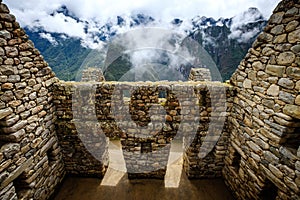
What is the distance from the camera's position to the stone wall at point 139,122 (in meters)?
4.28

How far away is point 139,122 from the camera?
455 centimetres

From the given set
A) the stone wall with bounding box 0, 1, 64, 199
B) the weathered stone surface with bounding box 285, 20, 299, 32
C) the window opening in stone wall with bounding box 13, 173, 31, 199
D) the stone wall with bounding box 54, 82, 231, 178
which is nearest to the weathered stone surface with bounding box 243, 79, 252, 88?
the stone wall with bounding box 54, 82, 231, 178

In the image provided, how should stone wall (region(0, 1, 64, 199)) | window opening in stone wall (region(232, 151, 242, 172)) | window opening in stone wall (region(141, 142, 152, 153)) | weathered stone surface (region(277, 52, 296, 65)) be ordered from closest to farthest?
weathered stone surface (region(277, 52, 296, 65)) < stone wall (region(0, 1, 64, 199)) < window opening in stone wall (region(232, 151, 242, 172)) < window opening in stone wall (region(141, 142, 152, 153))

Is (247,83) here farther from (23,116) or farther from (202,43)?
(202,43)

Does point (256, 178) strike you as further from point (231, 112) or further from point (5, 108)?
point (5, 108)

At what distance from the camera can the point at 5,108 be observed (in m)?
3.13

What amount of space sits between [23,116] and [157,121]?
3.03m

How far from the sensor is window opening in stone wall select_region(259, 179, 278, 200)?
3.62 m

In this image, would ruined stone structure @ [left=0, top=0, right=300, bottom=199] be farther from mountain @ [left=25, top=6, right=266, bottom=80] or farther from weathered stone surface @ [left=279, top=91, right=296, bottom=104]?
mountain @ [left=25, top=6, right=266, bottom=80]

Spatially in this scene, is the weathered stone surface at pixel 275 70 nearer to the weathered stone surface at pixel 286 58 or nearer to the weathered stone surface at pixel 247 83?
the weathered stone surface at pixel 286 58

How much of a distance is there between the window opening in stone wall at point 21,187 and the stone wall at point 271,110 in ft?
16.8

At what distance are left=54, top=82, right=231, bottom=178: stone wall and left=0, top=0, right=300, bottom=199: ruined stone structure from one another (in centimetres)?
3

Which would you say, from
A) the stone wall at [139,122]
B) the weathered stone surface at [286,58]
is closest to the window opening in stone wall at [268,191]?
the stone wall at [139,122]

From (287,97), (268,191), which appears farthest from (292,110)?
(268,191)
